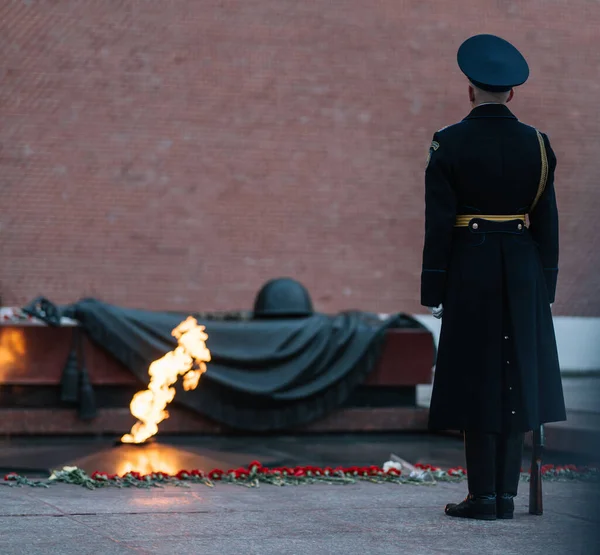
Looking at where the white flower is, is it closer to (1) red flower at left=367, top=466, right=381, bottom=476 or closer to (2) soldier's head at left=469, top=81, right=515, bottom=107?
(1) red flower at left=367, top=466, right=381, bottom=476

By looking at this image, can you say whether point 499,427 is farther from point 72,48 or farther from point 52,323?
point 72,48

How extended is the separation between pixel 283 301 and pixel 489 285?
15.4 feet

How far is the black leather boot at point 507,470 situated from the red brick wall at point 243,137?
6691 mm

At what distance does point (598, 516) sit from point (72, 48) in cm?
951

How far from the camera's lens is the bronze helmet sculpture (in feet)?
27.9

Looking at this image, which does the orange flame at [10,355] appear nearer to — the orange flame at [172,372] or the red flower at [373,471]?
the orange flame at [172,372]

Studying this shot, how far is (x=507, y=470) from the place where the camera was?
156 inches

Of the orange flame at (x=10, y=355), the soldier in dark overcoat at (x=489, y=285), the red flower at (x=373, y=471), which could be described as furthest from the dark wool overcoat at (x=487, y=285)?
the orange flame at (x=10, y=355)

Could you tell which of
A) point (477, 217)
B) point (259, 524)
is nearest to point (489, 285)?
point (477, 217)

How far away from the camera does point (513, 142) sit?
4.00 meters

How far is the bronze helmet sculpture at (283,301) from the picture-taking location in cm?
852

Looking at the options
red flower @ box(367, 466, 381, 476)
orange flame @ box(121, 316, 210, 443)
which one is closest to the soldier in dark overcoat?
red flower @ box(367, 466, 381, 476)

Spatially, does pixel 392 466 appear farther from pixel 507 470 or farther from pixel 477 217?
pixel 477 217

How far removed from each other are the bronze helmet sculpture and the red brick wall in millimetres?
2362
